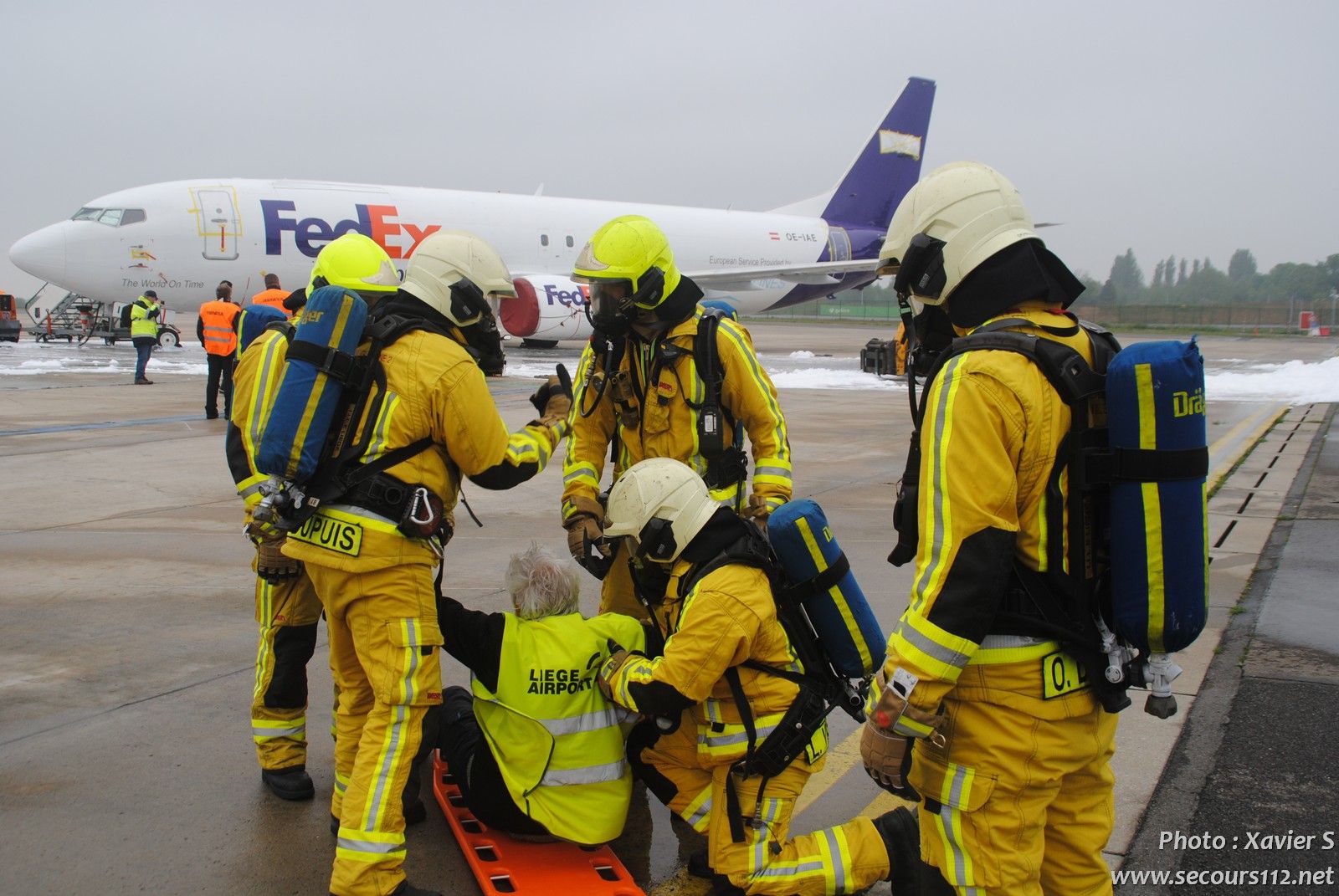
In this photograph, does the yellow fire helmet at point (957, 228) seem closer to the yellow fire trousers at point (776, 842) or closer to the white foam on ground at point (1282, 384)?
the yellow fire trousers at point (776, 842)

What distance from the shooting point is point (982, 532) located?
2215 millimetres

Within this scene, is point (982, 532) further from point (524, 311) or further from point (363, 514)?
point (524, 311)

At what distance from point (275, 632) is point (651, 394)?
5.68 feet

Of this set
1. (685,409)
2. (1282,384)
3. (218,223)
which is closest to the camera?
(685,409)

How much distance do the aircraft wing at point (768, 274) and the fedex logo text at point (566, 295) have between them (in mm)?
5142

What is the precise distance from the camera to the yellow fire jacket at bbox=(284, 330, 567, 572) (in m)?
3.24

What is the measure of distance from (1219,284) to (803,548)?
110 meters

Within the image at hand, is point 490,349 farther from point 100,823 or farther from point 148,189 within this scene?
point 148,189

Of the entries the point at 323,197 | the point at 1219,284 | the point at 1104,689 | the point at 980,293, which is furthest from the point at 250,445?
the point at 1219,284

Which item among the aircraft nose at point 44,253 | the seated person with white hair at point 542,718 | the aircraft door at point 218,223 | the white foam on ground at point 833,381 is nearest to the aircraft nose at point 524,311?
the white foam on ground at point 833,381

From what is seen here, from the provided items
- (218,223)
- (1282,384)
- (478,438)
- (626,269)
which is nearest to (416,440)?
(478,438)

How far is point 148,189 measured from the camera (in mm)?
21797

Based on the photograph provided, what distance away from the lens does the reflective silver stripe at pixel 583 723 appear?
333cm

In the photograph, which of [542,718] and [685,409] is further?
[685,409]
